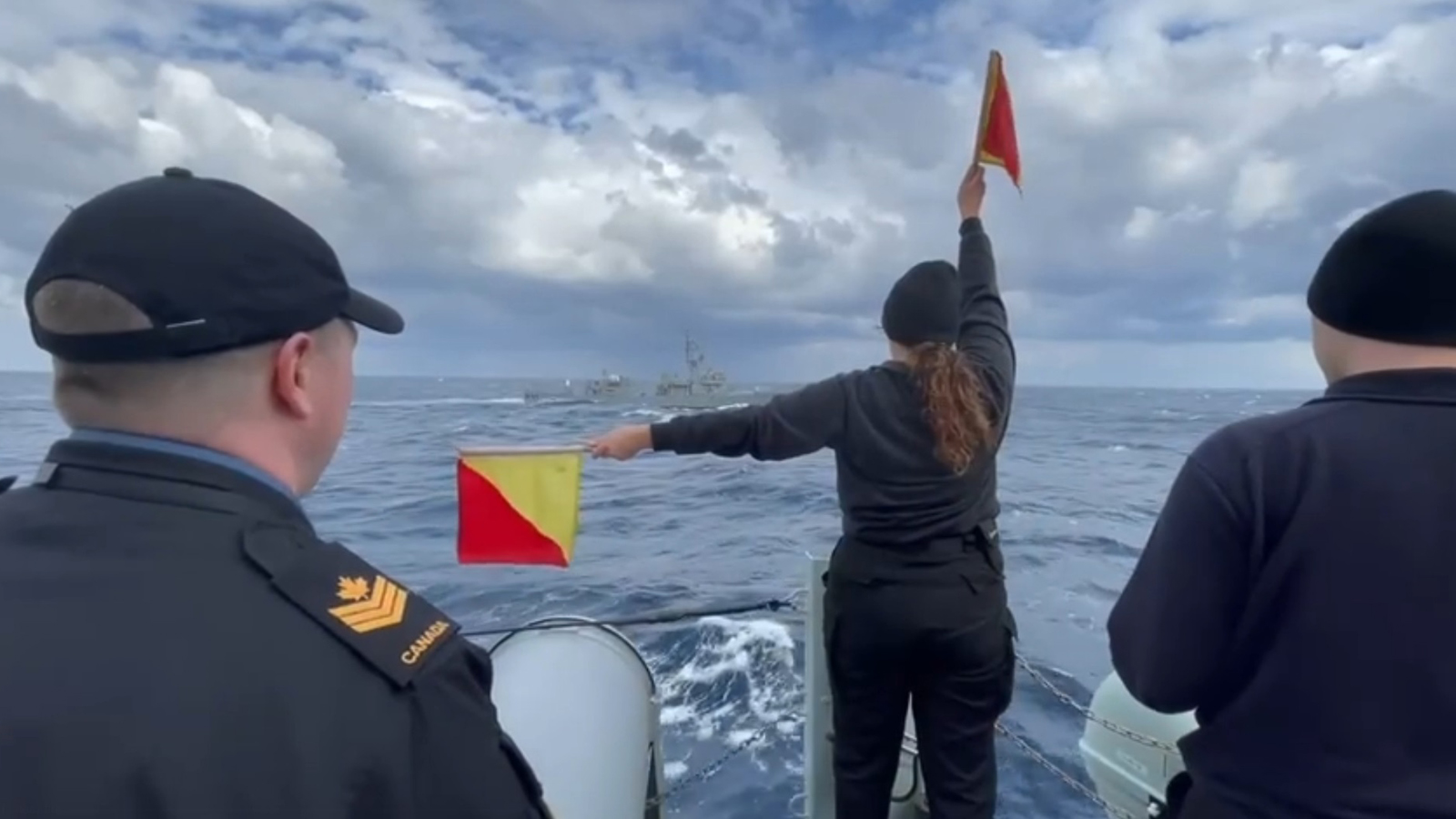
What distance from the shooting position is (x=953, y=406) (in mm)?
2625

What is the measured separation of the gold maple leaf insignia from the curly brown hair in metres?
1.94

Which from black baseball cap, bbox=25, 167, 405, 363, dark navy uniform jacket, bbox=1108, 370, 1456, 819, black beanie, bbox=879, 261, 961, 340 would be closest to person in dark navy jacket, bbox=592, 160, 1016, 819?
black beanie, bbox=879, 261, 961, 340

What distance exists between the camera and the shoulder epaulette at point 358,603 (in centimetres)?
87

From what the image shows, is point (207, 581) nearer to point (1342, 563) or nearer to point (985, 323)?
point (1342, 563)

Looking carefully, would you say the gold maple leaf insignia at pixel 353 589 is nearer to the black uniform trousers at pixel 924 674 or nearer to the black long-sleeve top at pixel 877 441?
the black long-sleeve top at pixel 877 441

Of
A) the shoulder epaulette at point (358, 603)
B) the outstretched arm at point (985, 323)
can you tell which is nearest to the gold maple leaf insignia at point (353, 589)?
the shoulder epaulette at point (358, 603)

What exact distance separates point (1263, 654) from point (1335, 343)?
51 centimetres

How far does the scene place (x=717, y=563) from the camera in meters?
10.0

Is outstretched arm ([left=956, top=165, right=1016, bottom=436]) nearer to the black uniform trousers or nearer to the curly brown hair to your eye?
the curly brown hair

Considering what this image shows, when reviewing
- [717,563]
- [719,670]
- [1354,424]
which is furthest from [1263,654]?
[717,563]

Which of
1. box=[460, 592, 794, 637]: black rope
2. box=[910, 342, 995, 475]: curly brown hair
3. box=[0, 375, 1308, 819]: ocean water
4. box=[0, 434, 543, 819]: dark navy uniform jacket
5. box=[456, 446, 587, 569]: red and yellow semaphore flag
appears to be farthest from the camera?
box=[0, 375, 1308, 819]: ocean water

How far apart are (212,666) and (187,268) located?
400mm

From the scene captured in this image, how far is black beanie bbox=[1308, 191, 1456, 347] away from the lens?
1.41 meters

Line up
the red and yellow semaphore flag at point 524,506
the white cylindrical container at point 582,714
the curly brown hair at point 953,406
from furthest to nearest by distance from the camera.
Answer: the white cylindrical container at point 582,714
the red and yellow semaphore flag at point 524,506
the curly brown hair at point 953,406
